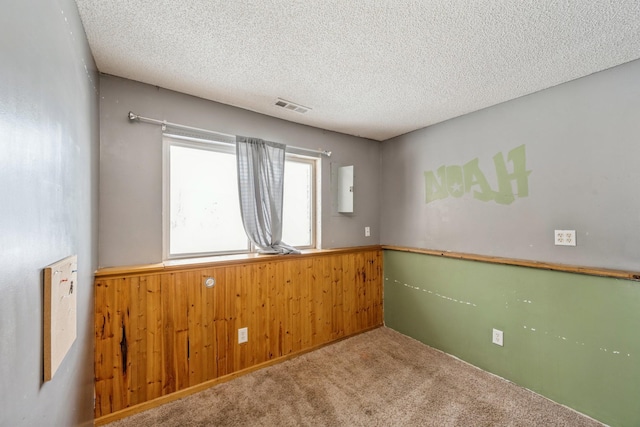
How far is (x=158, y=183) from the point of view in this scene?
82.4 inches

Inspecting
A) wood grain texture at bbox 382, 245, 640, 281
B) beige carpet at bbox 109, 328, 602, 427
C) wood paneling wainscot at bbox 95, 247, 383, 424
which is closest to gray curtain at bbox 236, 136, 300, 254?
wood paneling wainscot at bbox 95, 247, 383, 424

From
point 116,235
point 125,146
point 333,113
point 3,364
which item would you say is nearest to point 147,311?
point 116,235

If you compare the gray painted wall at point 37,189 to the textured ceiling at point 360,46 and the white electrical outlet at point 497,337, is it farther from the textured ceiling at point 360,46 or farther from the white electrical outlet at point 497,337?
the white electrical outlet at point 497,337

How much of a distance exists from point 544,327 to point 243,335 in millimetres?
2458

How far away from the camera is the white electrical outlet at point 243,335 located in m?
2.30

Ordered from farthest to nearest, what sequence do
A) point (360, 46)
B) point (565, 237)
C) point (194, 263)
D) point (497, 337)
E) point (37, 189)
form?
point (497, 337) → point (194, 263) → point (565, 237) → point (360, 46) → point (37, 189)

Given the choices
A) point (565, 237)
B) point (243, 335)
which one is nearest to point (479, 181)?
point (565, 237)

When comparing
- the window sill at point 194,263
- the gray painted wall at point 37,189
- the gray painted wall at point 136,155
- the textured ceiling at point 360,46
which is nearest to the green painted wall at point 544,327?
the window sill at point 194,263

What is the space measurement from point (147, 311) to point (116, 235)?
604 millimetres

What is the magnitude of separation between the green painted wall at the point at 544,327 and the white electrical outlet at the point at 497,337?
3cm

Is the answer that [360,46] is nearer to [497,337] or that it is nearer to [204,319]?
[204,319]

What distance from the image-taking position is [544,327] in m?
2.05

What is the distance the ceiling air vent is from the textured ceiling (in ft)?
0.28

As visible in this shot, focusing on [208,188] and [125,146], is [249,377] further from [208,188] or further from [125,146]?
[125,146]
